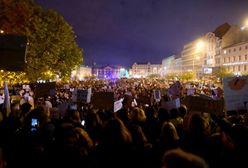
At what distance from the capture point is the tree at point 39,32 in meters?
35.1

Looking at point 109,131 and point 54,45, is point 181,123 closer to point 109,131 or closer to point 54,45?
point 109,131

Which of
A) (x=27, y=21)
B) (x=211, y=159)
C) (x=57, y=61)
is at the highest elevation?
(x=27, y=21)

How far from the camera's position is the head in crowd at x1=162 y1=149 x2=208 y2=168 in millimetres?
3188

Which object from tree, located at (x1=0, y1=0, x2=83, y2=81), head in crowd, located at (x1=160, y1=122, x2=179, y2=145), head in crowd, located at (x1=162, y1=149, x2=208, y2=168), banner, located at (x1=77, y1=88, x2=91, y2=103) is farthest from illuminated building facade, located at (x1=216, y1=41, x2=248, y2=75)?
head in crowd, located at (x1=162, y1=149, x2=208, y2=168)

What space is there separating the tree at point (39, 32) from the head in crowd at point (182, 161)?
111ft

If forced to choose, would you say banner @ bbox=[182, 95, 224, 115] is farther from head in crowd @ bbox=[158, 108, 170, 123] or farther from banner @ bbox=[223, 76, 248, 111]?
head in crowd @ bbox=[158, 108, 170, 123]

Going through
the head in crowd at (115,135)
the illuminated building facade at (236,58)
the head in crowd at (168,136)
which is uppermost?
the illuminated building facade at (236,58)

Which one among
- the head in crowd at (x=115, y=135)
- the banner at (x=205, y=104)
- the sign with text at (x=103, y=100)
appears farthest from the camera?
the sign with text at (x=103, y=100)

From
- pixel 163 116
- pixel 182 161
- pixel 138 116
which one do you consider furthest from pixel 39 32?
pixel 182 161

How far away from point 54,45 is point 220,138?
3493 centimetres

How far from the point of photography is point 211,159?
552 centimetres

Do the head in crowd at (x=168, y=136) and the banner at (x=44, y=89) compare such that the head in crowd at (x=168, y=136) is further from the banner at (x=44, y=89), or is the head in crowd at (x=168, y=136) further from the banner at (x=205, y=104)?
the banner at (x=44, y=89)

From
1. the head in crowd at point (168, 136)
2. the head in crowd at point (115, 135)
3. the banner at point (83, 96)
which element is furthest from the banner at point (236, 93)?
the banner at point (83, 96)

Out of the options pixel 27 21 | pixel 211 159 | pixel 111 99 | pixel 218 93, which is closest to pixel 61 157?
pixel 211 159
